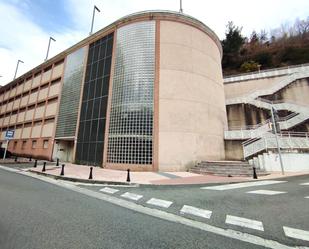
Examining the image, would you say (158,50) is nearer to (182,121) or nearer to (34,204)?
(182,121)

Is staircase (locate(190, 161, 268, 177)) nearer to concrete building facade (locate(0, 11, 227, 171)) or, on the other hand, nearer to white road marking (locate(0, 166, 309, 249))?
concrete building facade (locate(0, 11, 227, 171))

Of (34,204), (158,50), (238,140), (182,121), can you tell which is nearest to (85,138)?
(182,121)

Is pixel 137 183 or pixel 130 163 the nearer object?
pixel 137 183

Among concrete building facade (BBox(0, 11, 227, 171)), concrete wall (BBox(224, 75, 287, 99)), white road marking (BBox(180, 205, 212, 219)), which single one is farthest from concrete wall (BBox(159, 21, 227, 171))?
white road marking (BBox(180, 205, 212, 219))

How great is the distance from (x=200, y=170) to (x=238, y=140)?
6519mm

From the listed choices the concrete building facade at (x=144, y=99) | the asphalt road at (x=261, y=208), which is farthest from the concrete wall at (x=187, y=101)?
the asphalt road at (x=261, y=208)

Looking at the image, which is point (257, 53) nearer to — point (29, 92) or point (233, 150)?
point (233, 150)

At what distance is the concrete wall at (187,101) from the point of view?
15.0 metres

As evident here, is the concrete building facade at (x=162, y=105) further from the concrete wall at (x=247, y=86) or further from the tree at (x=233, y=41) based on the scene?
the tree at (x=233, y=41)

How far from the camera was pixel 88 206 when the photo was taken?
17.5ft

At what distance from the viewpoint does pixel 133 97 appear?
1619 cm

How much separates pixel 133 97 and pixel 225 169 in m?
9.37

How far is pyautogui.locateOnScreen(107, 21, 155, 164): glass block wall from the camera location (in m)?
15.0

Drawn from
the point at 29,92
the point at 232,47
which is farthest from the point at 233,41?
the point at 29,92
